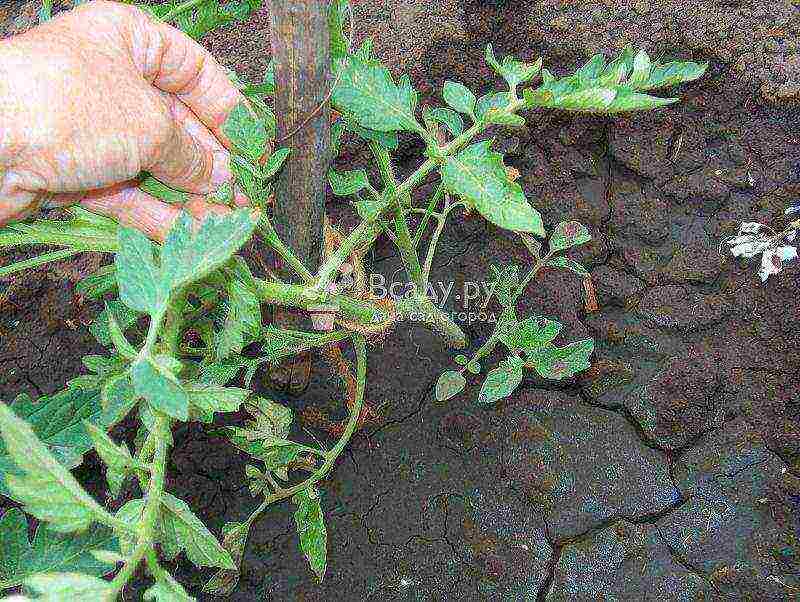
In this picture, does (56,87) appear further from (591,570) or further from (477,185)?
(591,570)

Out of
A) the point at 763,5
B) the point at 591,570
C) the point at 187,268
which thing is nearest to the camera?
the point at 187,268

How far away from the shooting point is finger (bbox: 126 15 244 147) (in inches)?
46.2

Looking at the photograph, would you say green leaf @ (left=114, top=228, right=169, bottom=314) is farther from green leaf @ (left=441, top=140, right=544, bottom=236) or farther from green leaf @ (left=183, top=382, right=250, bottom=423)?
green leaf @ (left=441, top=140, right=544, bottom=236)

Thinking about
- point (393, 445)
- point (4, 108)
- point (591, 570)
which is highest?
point (4, 108)

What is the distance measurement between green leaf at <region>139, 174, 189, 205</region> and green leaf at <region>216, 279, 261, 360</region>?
363 millimetres

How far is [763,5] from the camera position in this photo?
6.35ft

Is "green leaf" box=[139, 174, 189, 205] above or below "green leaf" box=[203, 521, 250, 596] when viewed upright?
above

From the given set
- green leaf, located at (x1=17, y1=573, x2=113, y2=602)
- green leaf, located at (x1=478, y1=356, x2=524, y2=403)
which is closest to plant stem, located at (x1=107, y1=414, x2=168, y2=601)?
green leaf, located at (x1=17, y1=573, x2=113, y2=602)

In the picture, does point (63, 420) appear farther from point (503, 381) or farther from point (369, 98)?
point (503, 381)

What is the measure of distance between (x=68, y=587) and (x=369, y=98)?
0.76m

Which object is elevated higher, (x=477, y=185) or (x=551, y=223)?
(x=477, y=185)

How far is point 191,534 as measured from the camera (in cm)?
95

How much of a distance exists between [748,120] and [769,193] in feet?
0.72

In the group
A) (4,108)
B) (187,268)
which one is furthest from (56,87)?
(187,268)
